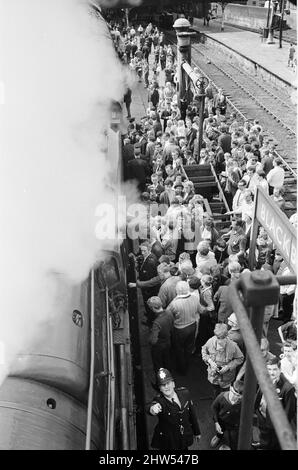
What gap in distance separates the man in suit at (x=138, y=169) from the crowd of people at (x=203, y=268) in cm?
2

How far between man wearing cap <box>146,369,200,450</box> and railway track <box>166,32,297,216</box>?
4.08 meters

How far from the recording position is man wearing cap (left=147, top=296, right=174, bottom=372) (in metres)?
5.01

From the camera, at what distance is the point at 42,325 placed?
333 centimetres

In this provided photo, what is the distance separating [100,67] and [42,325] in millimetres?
10113

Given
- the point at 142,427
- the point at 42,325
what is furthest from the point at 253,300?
the point at 142,427

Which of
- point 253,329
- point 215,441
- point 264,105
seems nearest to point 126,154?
point 215,441

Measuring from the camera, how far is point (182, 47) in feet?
42.6

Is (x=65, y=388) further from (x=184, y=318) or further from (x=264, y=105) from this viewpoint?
(x=264, y=105)

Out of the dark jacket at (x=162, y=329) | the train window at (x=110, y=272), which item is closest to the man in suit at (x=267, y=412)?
the dark jacket at (x=162, y=329)

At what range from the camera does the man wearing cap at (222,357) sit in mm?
4477

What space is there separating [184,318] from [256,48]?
2233cm

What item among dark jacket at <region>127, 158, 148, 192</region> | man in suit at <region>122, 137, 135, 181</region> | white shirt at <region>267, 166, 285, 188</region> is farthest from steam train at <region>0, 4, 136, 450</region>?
man in suit at <region>122, 137, 135, 181</region>

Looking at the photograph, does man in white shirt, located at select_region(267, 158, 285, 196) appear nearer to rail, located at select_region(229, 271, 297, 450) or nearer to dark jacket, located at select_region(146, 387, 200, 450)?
dark jacket, located at select_region(146, 387, 200, 450)

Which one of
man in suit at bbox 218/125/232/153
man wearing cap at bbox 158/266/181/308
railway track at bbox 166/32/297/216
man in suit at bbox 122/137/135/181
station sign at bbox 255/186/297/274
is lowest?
man wearing cap at bbox 158/266/181/308
